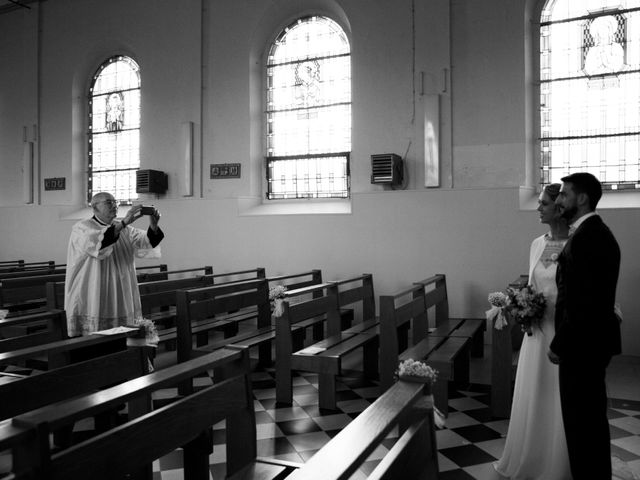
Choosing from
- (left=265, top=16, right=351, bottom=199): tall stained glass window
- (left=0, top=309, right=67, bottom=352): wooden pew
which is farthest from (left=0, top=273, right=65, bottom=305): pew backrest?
(left=265, top=16, right=351, bottom=199): tall stained glass window

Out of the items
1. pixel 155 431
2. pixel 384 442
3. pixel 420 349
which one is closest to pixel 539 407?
pixel 384 442

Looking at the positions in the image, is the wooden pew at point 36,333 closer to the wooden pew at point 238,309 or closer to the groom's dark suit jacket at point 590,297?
the wooden pew at point 238,309

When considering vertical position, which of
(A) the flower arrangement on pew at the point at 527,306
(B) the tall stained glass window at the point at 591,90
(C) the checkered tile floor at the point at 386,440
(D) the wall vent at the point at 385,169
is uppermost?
(B) the tall stained glass window at the point at 591,90

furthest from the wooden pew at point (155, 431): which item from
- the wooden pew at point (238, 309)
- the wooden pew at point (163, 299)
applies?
the wooden pew at point (163, 299)

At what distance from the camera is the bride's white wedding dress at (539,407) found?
10.6 feet

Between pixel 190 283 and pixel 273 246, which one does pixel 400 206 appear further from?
pixel 190 283

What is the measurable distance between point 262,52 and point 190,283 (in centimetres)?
427

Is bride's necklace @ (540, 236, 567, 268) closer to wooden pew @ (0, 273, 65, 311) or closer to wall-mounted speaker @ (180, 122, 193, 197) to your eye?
wooden pew @ (0, 273, 65, 311)

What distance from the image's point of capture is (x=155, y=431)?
6.72ft

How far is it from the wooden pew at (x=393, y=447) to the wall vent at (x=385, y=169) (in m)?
5.52

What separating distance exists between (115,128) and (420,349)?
26.1ft

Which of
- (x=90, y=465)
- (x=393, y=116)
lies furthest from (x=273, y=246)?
(x=90, y=465)

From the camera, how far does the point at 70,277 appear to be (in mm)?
4770

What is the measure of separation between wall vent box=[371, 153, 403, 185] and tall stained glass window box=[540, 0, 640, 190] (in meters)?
1.89
